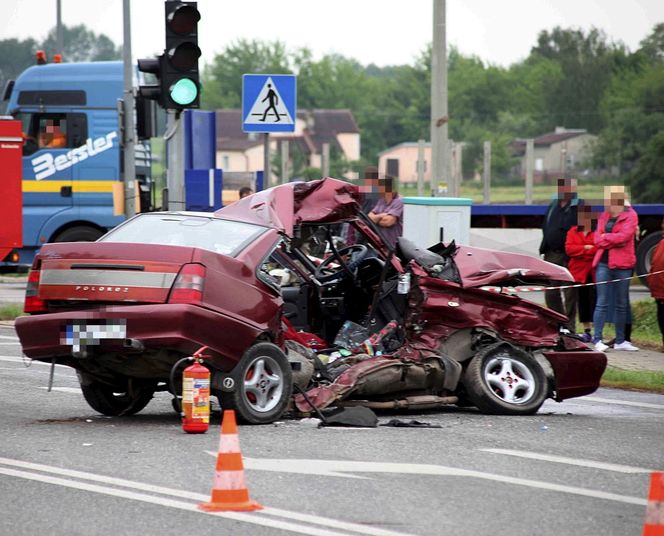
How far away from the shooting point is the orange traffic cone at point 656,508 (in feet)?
20.2

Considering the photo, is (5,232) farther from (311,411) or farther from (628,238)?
(311,411)

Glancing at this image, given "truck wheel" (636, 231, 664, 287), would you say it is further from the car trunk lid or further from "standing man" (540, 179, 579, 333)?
the car trunk lid

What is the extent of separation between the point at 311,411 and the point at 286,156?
22.4 m

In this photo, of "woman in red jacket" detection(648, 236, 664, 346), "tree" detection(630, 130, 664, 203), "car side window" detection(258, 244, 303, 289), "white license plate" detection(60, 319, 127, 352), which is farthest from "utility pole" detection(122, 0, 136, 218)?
"tree" detection(630, 130, 664, 203)

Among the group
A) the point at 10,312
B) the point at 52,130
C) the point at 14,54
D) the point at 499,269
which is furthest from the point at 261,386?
the point at 14,54

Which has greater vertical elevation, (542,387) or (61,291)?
(61,291)

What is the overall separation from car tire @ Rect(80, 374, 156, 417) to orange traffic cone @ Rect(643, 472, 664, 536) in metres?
5.32

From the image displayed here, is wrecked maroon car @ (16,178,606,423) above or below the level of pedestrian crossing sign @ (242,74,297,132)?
below

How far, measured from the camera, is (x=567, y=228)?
56.1 ft

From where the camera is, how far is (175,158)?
51.7 ft

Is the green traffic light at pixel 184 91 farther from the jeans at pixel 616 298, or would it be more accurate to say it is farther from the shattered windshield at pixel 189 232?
the jeans at pixel 616 298

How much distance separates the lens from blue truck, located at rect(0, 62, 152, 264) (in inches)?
972

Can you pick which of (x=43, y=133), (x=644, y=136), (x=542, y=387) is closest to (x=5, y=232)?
(x=43, y=133)

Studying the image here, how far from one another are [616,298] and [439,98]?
5501 mm
